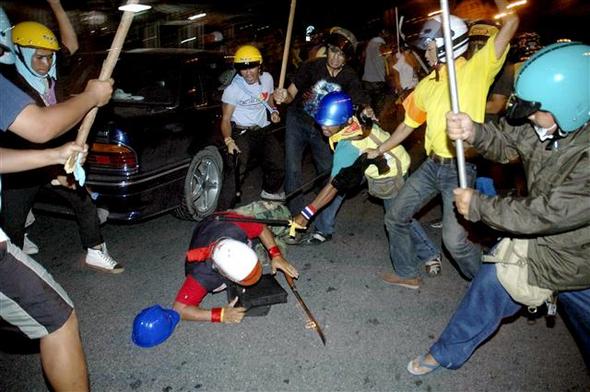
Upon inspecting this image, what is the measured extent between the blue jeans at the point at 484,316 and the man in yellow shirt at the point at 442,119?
737mm

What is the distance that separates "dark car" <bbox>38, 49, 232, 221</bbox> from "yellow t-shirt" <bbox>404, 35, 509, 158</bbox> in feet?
8.17

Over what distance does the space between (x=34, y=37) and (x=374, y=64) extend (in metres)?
6.89

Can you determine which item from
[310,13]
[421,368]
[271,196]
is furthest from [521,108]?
[310,13]

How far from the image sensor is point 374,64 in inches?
344

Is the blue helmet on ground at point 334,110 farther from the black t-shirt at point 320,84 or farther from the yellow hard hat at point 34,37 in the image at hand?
the yellow hard hat at point 34,37

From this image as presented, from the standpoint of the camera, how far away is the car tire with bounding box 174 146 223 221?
4547mm

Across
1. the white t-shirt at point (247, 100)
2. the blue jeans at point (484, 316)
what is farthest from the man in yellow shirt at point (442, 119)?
the white t-shirt at point (247, 100)

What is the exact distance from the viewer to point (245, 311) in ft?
10.3

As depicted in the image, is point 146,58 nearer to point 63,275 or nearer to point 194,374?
point 63,275

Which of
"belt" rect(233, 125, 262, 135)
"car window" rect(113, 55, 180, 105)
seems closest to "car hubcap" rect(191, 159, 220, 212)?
"belt" rect(233, 125, 262, 135)

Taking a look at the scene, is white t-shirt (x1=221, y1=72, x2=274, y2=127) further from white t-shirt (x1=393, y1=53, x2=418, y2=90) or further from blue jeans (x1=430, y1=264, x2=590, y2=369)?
white t-shirt (x1=393, y1=53, x2=418, y2=90)

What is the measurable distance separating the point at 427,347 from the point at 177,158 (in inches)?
122

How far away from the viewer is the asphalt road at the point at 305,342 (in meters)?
2.62

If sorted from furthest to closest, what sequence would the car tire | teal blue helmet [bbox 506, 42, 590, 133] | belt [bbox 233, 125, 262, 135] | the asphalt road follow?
belt [bbox 233, 125, 262, 135] → the car tire → the asphalt road → teal blue helmet [bbox 506, 42, 590, 133]
